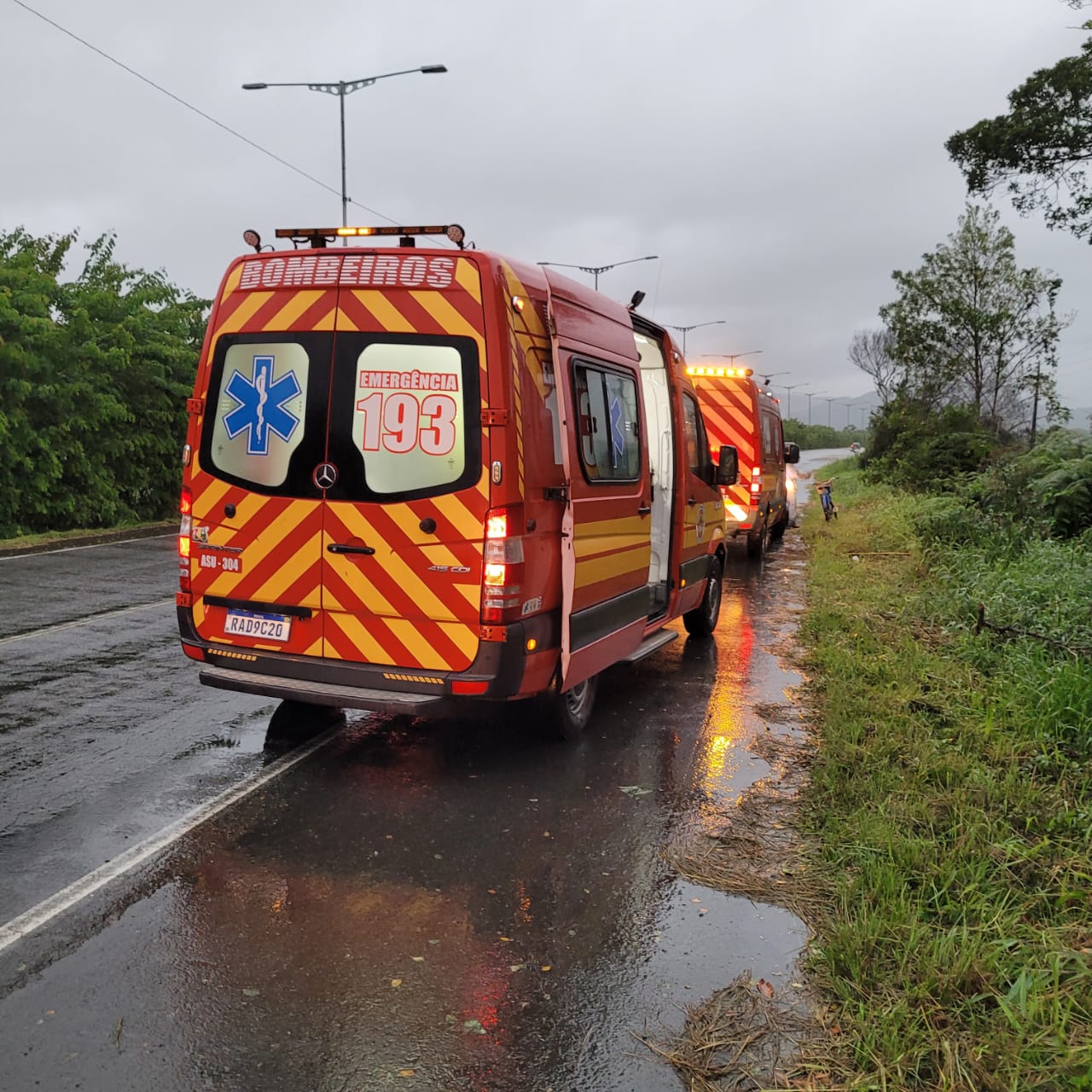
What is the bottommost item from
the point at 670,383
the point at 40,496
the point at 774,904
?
the point at 774,904

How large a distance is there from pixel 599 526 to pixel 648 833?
76.0 inches

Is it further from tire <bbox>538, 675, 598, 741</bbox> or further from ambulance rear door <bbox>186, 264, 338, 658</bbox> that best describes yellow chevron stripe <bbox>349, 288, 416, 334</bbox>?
tire <bbox>538, 675, 598, 741</bbox>

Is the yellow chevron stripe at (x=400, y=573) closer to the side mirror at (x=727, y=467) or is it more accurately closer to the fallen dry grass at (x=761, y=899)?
the fallen dry grass at (x=761, y=899)

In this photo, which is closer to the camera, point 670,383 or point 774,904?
point 774,904

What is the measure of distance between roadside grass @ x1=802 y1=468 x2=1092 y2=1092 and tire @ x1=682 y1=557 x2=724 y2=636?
99 cm

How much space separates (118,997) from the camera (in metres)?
3.07

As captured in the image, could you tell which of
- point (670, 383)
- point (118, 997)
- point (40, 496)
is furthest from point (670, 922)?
point (40, 496)

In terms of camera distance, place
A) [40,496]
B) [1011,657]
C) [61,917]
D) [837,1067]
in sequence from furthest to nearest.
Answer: [40,496]
[1011,657]
[61,917]
[837,1067]

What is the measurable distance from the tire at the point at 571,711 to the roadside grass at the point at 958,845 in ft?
4.68

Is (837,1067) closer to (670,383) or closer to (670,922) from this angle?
(670,922)

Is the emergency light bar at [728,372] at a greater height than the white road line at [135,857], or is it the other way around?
the emergency light bar at [728,372]

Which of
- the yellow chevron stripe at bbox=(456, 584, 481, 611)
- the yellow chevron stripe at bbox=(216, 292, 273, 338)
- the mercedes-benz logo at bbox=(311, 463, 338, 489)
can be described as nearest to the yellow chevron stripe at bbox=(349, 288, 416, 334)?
the yellow chevron stripe at bbox=(216, 292, 273, 338)

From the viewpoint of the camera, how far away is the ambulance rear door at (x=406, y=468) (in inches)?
188

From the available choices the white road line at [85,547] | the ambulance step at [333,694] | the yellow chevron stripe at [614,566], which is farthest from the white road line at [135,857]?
the white road line at [85,547]
